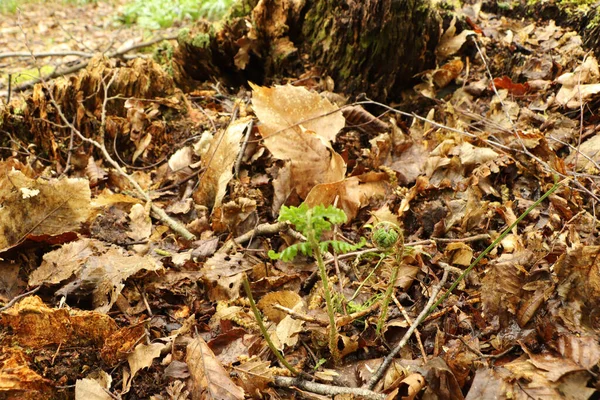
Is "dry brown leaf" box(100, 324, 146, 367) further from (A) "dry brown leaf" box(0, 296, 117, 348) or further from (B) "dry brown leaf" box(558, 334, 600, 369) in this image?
(B) "dry brown leaf" box(558, 334, 600, 369)

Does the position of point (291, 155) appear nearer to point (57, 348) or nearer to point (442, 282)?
point (442, 282)

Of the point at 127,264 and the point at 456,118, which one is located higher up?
the point at 456,118

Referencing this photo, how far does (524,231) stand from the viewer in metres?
2.12

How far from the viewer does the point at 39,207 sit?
6.69 feet

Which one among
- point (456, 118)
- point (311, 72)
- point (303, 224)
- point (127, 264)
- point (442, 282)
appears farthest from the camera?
point (311, 72)

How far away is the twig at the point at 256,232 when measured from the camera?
2.24m

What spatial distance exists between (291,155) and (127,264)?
1037 mm

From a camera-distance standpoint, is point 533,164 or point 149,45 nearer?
point 533,164

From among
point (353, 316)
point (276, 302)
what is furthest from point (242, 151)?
point (353, 316)

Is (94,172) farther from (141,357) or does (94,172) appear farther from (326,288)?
(326,288)

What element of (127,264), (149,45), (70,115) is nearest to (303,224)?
(127,264)

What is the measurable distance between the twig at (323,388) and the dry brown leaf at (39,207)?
4.00 ft

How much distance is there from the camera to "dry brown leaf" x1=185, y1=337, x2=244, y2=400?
1547mm

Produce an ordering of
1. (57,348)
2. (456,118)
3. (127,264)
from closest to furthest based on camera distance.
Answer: (57,348)
(127,264)
(456,118)
